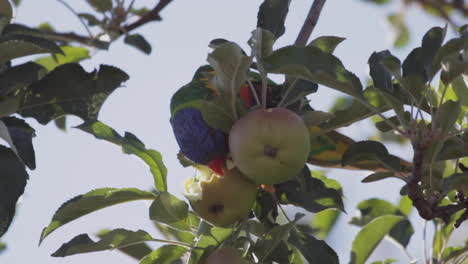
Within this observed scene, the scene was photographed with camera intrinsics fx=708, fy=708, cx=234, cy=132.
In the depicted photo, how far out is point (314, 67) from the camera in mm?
1886

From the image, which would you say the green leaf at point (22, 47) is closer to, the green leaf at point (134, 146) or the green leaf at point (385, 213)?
the green leaf at point (134, 146)

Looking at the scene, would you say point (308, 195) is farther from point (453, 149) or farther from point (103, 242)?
point (103, 242)

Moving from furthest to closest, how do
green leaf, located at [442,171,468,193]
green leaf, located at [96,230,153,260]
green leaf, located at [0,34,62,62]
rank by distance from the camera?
green leaf, located at [96,230,153,260] → green leaf, located at [0,34,62,62] → green leaf, located at [442,171,468,193]

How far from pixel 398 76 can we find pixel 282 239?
0.56m

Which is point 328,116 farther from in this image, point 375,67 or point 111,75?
point 111,75

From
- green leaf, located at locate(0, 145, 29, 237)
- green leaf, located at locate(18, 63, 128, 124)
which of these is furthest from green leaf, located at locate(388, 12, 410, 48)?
green leaf, located at locate(0, 145, 29, 237)

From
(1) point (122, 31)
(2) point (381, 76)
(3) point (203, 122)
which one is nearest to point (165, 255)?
(3) point (203, 122)

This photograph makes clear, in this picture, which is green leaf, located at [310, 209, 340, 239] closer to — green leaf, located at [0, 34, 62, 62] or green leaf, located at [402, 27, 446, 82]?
green leaf, located at [402, 27, 446, 82]

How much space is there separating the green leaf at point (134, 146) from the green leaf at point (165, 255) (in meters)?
0.22

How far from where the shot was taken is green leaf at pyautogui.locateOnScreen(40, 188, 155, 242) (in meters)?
2.16

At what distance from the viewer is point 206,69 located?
246 centimetres

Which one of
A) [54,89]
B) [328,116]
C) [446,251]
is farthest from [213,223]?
[446,251]

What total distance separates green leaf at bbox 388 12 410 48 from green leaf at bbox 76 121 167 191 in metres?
0.86

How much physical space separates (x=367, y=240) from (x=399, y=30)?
884 mm
